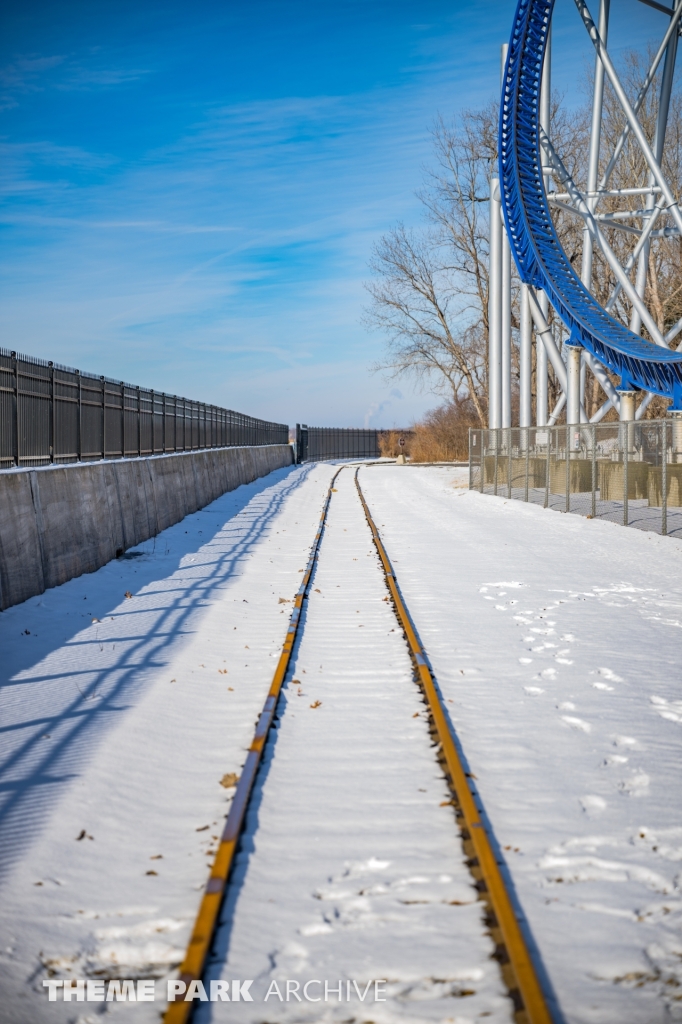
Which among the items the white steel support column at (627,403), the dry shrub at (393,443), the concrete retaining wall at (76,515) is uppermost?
the white steel support column at (627,403)

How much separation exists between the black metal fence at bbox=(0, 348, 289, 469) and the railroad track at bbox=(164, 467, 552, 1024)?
745 cm

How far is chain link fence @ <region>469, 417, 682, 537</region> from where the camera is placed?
20.6 m

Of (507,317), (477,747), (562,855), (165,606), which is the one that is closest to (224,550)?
(165,606)

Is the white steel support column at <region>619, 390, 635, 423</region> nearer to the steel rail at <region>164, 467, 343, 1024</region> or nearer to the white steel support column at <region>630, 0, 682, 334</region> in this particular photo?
the white steel support column at <region>630, 0, 682, 334</region>

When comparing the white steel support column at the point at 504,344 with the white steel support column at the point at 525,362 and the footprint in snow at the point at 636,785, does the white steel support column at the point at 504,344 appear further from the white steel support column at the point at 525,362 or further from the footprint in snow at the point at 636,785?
the footprint in snow at the point at 636,785

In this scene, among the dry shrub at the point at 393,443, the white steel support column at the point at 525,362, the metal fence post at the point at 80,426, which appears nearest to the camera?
the metal fence post at the point at 80,426

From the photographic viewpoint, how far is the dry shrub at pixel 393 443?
79812mm

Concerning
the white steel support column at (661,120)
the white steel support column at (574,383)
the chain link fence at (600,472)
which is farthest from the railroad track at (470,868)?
the white steel support column at (661,120)

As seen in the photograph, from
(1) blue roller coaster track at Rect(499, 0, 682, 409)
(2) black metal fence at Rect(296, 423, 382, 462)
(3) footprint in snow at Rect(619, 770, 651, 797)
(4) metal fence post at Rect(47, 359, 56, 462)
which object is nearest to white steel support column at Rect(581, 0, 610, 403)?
(1) blue roller coaster track at Rect(499, 0, 682, 409)

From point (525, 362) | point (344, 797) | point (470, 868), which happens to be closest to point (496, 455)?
point (525, 362)

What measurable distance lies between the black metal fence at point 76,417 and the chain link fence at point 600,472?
32.5ft

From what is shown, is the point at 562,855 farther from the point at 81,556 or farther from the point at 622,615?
Result: the point at 81,556

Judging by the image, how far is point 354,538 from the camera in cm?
1848

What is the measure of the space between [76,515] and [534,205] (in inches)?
1052
